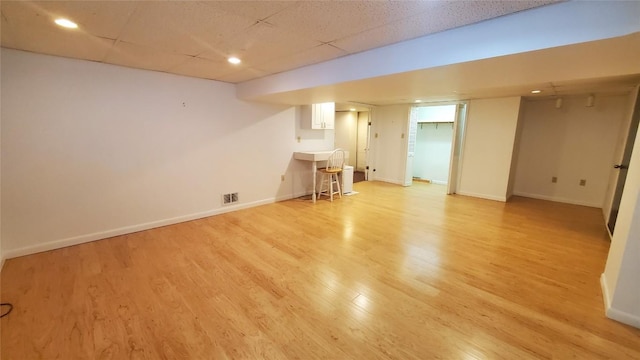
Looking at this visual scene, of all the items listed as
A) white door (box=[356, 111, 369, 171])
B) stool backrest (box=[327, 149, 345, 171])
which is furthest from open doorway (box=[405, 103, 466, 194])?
stool backrest (box=[327, 149, 345, 171])

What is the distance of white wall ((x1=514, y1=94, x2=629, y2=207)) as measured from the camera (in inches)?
185

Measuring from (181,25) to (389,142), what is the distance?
19.2 ft

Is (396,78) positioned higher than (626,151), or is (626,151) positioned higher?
(396,78)

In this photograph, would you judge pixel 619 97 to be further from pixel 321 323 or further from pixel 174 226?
pixel 174 226

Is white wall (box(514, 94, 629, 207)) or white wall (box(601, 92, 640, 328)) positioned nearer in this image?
white wall (box(601, 92, 640, 328))

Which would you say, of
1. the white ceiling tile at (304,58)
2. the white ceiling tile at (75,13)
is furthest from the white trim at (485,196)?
the white ceiling tile at (75,13)

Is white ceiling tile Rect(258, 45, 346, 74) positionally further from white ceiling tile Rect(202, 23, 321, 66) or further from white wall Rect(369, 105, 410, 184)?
white wall Rect(369, 105, 410, 184)

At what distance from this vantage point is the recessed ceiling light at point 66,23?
185cm

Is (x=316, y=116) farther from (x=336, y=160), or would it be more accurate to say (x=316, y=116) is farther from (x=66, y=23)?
(x=66, y=23)

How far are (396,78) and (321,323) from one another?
2180mm

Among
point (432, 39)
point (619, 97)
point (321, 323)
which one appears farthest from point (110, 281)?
point (619, 97)

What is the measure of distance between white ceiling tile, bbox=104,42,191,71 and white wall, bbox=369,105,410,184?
5251 mm

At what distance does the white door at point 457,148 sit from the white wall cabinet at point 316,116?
9.05 ft

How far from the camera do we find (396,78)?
245 centimetres
